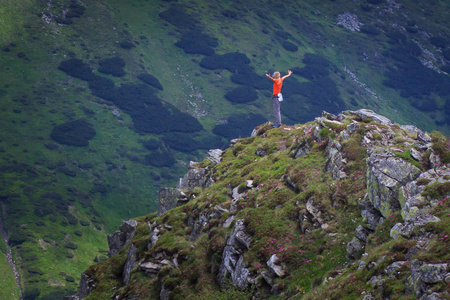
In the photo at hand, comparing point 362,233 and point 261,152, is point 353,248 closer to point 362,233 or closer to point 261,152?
point 362,233

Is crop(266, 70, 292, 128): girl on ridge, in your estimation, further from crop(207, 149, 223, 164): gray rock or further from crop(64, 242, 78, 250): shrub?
crop(64, 242, 78, 250): shrub

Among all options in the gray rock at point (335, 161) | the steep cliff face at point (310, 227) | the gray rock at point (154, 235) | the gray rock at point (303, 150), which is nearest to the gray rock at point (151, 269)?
the steep cliff face at point (310, 227)

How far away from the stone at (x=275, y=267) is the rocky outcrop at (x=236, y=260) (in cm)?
159

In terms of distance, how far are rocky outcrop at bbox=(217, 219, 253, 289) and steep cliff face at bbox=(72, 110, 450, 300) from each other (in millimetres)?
91

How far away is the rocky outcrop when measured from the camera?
90.2 ft

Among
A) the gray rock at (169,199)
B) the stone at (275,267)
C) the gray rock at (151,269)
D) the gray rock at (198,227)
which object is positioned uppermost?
the stone at (275,267)

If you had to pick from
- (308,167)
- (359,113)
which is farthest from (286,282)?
(359,113)

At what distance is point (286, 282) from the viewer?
2508 cm

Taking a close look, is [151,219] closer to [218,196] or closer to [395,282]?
[218,196]

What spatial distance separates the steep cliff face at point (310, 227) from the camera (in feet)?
67.2

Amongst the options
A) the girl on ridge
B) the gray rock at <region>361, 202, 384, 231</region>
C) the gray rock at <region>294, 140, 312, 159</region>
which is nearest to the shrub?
the girl on ridge

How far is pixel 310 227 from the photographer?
92.2 ft

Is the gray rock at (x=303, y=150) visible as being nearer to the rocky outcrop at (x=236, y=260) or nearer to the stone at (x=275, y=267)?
the rocky outcrop at (x=236, y=260)

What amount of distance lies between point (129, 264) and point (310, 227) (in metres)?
17.4
